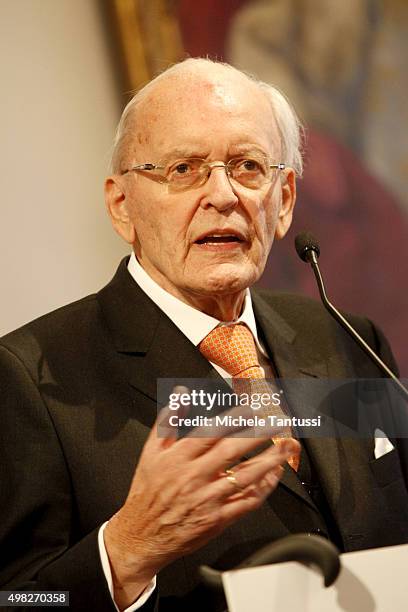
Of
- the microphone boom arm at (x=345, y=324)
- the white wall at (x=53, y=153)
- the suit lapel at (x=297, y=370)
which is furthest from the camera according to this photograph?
the white wall at (x=53, y=153)

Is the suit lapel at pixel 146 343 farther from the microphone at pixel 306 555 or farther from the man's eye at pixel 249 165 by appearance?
the microphone at pixel 306 555

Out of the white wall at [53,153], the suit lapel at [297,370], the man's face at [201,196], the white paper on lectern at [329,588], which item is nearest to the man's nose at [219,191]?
the man's face at [201,196]

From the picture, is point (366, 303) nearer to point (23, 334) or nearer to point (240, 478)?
point (23, 334)

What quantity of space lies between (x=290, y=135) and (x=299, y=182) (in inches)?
29.8

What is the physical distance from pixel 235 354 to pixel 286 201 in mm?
489

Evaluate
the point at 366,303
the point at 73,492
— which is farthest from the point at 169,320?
the point at 366,303

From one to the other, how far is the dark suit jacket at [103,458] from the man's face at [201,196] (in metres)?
0.12

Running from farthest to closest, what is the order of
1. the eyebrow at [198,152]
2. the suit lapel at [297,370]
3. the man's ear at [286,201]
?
the man's ear at [286,201]
the eyebrow at [198,152]
the suit lapel at [297,370]

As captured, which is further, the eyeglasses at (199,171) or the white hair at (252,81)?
the white hair at (252,81)

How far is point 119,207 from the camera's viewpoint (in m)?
1.93

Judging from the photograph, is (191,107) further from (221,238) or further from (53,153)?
(53,153)

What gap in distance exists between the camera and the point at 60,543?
149cm

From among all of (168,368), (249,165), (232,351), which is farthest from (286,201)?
(168,368)

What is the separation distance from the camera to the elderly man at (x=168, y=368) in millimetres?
1387
